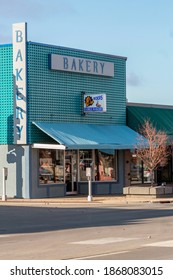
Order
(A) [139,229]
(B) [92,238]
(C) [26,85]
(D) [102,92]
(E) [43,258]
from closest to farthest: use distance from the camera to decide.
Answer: (E) [43,258] < (B) [92,238] < (A) [139,229] < (C) [26,85] < (D) [102,92]

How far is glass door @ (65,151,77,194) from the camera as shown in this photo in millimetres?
39562

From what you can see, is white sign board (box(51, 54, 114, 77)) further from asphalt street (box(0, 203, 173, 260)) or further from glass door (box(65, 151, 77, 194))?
asphalt street (box(0, 203, 173, 260))

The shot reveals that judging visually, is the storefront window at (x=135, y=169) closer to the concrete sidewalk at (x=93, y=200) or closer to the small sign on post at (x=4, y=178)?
the concrete sidewalk at (x=93, y=200)

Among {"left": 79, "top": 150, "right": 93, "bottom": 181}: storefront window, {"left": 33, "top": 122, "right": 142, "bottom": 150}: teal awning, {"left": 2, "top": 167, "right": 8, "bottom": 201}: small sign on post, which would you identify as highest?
{"left": 33, "top": 122, "right": 142, "bottom": 150}: teal awning

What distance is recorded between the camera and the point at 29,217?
2686cm

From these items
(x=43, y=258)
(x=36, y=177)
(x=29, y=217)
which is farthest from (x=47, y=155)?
(x=43, y=258)

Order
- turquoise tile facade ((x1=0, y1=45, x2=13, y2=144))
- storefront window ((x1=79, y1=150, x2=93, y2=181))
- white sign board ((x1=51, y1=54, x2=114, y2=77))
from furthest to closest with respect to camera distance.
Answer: storefront window ((x1=79, y1=150, x2=93, y2=181))
white sign board ((x1=51, y1=54, x2=114, y2=77))
turquoise tile facade ((x1=0, y1=45, x2=13, y2=144))

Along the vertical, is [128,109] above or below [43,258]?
above

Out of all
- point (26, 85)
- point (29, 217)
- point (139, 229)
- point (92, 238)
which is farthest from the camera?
point (26, 85)

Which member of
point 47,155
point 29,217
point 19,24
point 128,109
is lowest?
point 29,217

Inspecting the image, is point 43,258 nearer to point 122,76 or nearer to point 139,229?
point 139,229

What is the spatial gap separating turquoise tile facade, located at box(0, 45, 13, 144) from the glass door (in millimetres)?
3593

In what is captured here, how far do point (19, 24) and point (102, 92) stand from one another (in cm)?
714

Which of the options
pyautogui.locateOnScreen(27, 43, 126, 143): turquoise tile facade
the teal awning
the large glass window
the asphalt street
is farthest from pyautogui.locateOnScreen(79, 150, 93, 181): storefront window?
the asphalt street
